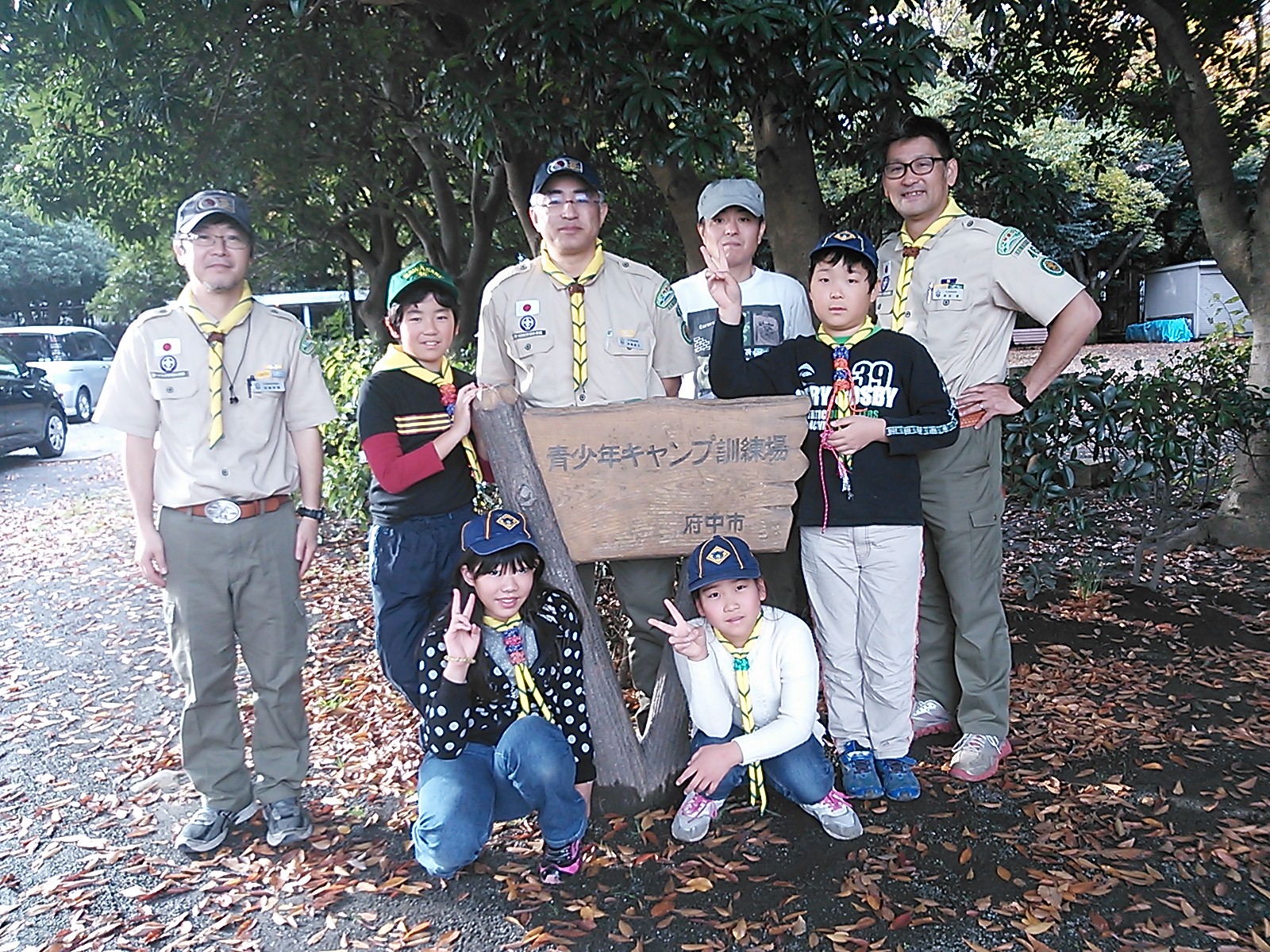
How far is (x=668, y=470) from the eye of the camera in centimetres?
296

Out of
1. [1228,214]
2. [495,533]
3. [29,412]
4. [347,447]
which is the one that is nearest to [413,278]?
[495,533]

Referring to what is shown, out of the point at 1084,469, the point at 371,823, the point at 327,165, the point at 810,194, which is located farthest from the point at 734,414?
the point at 327,165

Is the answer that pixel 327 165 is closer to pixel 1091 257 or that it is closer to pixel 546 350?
→ pixel 546 350

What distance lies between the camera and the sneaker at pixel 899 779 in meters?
3.09

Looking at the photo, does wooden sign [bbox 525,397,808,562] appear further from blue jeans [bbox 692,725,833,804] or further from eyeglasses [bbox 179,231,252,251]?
eyeglasses [bbox 179,231,252,251]

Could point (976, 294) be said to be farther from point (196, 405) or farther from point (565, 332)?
point (196, 405)

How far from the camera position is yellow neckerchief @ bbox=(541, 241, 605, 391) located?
306 centimetres

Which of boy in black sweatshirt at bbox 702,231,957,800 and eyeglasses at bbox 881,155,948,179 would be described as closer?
boy in black sweatshirt at bbox 702,231,957,800

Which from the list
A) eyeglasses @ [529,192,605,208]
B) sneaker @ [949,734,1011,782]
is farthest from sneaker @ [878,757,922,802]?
eyeglasses @ [529,192,605,208]

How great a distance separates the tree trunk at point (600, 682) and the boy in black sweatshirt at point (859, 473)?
555 millimetres

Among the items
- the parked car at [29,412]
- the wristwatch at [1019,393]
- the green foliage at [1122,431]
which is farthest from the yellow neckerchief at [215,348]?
the parked car at [29,412]

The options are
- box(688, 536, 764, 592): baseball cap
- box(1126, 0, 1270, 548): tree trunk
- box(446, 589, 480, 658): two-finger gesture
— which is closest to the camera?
box(446, 589, 480, 658): two-finger gesture

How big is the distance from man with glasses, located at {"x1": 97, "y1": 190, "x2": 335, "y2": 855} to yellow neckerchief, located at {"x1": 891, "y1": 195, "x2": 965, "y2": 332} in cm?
192

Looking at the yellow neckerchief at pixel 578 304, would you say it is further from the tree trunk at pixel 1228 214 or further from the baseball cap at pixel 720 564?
the tree trunk at pixel 1228 214
